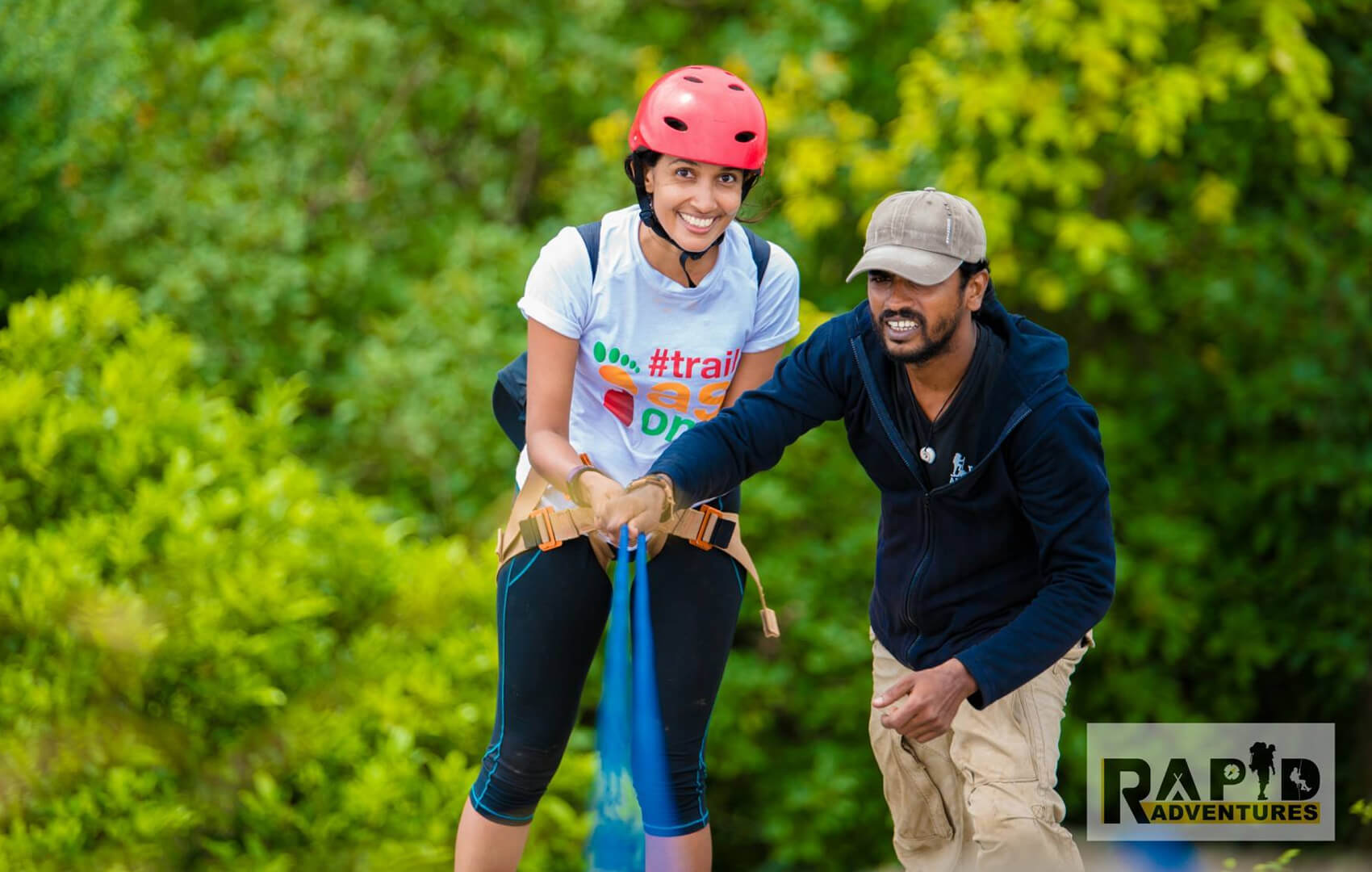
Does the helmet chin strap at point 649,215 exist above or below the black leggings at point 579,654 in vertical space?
above

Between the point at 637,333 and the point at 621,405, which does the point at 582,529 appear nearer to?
the point at 621,405

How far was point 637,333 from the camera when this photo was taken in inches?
141

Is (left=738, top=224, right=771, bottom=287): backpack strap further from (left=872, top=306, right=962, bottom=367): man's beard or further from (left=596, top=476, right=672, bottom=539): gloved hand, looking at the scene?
(left=596, top=476, right=672, bottom=539): gloved hand

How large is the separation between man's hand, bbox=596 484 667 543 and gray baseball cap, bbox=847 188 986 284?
0.62 m

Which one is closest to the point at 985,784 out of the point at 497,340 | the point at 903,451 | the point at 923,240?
the point at 903,451

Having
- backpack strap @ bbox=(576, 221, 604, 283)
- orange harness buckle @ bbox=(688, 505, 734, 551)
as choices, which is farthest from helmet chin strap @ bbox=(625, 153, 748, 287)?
orange harness buckle @ bbox=(688, 505, 734, 551)

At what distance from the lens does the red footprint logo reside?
365 cm

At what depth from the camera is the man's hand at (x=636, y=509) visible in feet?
10.8

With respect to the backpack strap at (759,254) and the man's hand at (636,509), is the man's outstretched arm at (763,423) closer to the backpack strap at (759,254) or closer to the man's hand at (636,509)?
the man's hand at (636,509)

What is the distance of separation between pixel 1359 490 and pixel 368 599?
5.11 m

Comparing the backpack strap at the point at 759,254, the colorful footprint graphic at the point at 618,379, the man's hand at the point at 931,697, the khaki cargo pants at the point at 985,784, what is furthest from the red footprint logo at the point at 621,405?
the man's hand at the point at 931,697

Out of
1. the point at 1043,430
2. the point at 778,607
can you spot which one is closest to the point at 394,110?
the point at 778,607

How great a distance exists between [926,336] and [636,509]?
70 centimetres

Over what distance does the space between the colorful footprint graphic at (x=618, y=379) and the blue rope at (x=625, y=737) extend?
348mm
